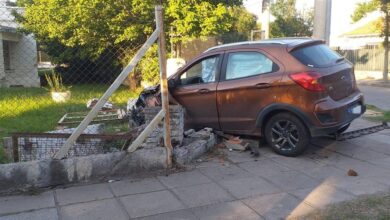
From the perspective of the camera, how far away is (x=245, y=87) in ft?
22.2

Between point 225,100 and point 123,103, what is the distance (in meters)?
5.86

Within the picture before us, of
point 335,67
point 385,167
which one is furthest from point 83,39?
point 385,167

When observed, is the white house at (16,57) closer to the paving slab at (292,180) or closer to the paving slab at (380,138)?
the paving slab at (380,138)

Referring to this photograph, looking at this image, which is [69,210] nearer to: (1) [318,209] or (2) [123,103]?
(1) [318,209]

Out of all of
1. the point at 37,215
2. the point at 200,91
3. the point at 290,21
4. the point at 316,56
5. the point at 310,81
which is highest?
the point at 290,21

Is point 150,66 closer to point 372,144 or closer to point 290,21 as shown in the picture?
point 372,144

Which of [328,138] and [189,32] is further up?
[189,32]

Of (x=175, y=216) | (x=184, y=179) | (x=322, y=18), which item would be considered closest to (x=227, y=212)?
(x=175, y=216)

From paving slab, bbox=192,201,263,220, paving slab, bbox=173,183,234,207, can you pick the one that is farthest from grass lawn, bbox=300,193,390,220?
paving slab, bbox=173,183,234,207

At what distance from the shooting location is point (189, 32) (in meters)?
15.7

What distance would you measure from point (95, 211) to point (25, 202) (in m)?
0.89

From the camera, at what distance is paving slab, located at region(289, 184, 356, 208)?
4793 millimetres

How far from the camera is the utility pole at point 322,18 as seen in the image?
10.4 metres

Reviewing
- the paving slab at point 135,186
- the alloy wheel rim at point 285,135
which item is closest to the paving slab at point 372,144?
the alloy wheel rim at point 285,135
